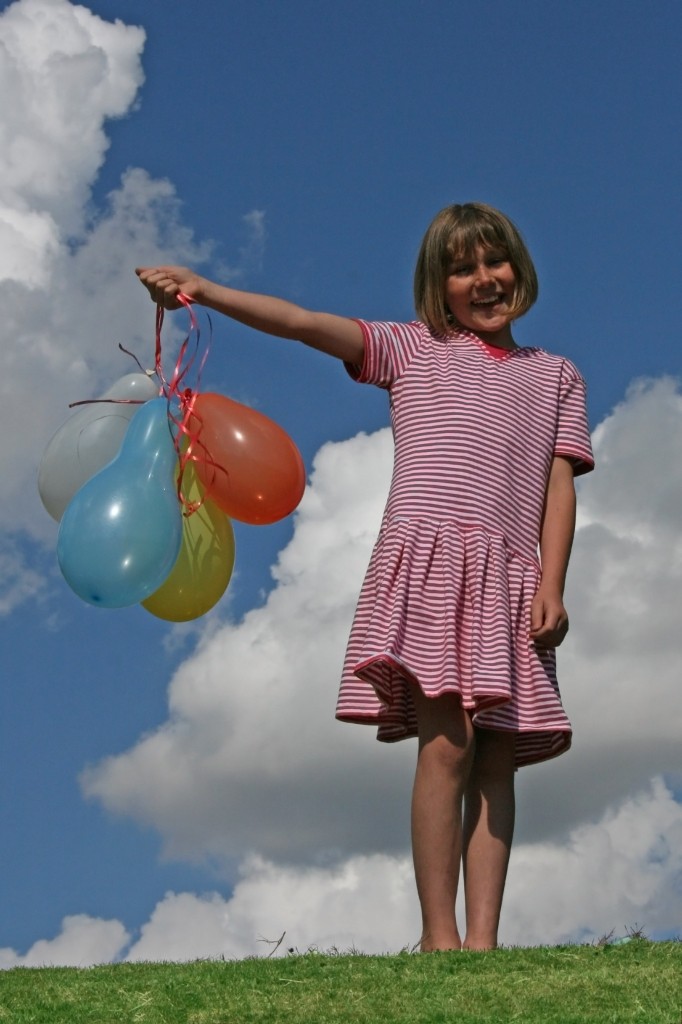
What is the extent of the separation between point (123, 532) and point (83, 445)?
0.74 m

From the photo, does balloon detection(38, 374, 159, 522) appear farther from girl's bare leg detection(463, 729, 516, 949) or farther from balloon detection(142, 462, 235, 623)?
girl's bare leg detection(463, 729, 516, 949)

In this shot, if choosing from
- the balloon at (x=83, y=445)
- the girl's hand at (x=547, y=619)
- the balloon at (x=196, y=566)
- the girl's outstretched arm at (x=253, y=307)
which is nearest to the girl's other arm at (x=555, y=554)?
the girl's hand at (x=547, y=619)

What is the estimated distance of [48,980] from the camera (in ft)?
13.9

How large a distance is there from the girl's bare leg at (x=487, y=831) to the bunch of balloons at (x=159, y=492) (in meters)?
1.15

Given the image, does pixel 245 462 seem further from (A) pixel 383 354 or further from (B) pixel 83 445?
(B) pixel 83 445

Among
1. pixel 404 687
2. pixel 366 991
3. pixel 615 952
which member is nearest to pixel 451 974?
pixel 366 991

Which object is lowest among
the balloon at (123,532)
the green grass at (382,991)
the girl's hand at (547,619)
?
the green grass at (382,991)

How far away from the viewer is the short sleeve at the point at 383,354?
4.76m

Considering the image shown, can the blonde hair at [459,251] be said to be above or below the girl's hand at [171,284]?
above

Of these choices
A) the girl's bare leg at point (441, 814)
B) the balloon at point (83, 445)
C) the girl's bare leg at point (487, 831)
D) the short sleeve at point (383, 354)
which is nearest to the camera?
the girl's bare leg at point (441, 814)

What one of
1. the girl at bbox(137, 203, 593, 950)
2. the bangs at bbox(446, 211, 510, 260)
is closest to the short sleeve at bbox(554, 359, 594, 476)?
the girl at bbox(137, 203, 593, 950)

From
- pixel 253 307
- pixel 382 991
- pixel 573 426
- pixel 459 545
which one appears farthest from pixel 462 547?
pixel 382 991

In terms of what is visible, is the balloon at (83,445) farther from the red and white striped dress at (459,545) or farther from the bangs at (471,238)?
the bangs at (471,238)

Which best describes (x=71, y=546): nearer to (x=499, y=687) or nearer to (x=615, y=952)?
(x=499, y=687)
